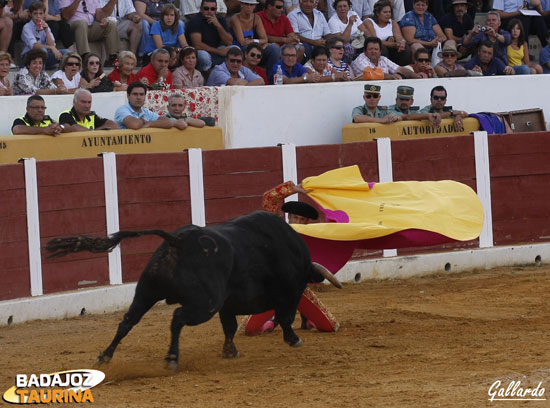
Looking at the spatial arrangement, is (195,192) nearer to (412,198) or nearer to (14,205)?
(14,205)

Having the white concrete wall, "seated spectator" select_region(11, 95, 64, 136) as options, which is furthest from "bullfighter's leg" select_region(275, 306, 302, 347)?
the white concrete wall

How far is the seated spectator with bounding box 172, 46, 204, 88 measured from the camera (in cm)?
1043

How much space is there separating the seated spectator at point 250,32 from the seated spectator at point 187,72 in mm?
984

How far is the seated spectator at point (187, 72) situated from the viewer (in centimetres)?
1043

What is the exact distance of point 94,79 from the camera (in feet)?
32.5

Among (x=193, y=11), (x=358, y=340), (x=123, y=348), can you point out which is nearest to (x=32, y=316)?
(x=123, y=348)

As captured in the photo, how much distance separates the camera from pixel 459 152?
1041cm

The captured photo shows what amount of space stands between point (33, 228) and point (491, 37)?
689 centimetres

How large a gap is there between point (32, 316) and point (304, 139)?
389 centimetres

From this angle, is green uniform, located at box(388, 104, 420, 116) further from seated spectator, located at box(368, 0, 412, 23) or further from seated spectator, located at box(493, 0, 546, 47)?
seated spectator, located at box(493, 0, 546, 47)

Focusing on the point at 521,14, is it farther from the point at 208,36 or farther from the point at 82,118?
the point at 82,118

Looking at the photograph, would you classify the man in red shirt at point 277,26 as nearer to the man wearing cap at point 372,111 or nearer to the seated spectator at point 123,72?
the man wearing cap at point 372,111

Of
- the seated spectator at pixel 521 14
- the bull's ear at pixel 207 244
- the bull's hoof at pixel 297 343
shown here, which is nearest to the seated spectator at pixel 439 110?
the seated spectator at pixel 521 14

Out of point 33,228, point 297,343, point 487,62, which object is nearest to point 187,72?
point 33,228
